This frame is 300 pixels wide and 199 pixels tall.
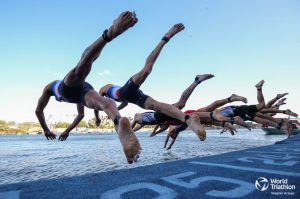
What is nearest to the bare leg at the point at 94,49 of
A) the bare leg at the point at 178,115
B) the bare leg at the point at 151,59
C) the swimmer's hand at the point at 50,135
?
the bare leg at the point at 151,59

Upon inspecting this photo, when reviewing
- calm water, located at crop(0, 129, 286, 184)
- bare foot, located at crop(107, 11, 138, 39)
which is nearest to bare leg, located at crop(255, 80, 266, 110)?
calm water, located at crop(0, 129, 286, 184)

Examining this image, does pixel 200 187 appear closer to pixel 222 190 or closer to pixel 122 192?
Answer: pixel 222 190

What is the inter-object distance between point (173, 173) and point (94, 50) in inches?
117

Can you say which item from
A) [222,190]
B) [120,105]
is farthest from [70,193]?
[120,105]

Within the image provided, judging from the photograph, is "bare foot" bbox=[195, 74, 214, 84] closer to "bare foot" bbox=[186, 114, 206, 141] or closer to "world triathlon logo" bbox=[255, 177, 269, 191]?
"bare foot" bbox=[186, 114, 206, 141]

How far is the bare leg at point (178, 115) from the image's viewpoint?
468cm

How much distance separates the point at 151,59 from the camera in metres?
5.00

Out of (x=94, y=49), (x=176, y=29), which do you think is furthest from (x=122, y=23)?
(x=176, y=29)

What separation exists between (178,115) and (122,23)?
2236 millimetres

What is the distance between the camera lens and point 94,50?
3527mm

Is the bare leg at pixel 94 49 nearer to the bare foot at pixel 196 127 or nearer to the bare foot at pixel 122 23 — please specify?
the bare foot at pixel 122 23

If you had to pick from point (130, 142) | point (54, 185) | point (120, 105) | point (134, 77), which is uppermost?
point (134, 77)

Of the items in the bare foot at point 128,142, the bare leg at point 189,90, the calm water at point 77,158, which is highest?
the bare leg at point 189,90

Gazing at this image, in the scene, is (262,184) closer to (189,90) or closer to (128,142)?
(128,142)
